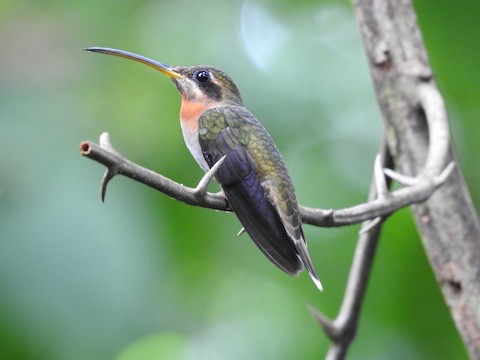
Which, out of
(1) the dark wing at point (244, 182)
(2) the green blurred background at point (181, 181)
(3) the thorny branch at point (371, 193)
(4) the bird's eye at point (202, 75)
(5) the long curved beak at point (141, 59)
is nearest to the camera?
(3) the thorny branch at point (371, 193)

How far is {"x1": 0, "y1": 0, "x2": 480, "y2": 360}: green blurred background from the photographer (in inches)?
133

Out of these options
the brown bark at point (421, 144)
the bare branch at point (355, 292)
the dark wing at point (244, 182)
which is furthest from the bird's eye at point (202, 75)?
the bare branch at point (355, 292)

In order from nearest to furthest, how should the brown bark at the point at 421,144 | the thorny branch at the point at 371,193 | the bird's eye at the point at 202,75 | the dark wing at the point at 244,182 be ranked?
→ the thorny branch at the point at 371,193 < the dark wing at the point at 244,182 < the brown bark at the point at 421,144 < the bird's eye at the point at 202,75

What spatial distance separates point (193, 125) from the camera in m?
3.39

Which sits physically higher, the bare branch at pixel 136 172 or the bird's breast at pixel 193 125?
the bare branch at pixel 136 172

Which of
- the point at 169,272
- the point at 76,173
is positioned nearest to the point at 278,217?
the point at 169,272

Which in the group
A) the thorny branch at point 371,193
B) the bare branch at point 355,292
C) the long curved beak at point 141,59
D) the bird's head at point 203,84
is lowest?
the bare branch at point 355,292

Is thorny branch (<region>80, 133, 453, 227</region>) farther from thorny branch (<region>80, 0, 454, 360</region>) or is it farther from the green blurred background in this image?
the green blurred background

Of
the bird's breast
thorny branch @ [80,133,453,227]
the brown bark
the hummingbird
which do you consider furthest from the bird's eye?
Result: thorny branch @ [80,133,453,227]

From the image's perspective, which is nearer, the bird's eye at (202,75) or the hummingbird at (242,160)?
the hummingbird at (242,160)

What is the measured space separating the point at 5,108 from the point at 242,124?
3.69 feet

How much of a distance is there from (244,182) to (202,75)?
2.82ft

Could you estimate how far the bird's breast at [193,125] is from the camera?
10.6 ft

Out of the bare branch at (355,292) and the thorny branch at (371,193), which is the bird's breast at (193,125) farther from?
the bare branch at (355,292)
